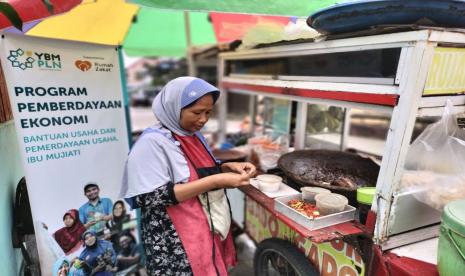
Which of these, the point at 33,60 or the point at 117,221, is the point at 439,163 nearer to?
the point at 117,221

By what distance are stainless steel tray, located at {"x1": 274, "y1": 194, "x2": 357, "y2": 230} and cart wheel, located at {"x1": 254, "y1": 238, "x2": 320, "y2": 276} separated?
44cm

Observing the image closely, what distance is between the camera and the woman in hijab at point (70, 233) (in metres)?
1.92

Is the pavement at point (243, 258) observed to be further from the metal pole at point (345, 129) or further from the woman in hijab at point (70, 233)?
the woman in hijab at point (70, 233)

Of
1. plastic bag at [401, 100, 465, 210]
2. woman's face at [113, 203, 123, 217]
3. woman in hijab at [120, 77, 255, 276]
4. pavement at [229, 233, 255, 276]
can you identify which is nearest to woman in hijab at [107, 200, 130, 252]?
woman's face at [113, 203, 123, 217]

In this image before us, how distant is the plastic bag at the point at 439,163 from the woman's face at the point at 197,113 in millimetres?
1119

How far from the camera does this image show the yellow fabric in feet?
6.44

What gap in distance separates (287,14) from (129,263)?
2.49 metres

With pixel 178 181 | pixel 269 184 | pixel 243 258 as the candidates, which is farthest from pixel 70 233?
pixel 243 258

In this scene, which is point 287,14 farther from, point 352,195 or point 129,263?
point 129,263

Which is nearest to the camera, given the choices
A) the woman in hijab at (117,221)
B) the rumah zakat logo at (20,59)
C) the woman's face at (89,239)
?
the rumah zakat logo at (20,59)

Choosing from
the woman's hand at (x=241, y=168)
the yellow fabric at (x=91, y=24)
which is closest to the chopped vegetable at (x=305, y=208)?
the woman's hand at (x=241, y=168)

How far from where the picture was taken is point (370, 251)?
145 cm

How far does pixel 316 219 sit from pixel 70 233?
174cm

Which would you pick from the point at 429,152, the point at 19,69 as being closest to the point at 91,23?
the point at 19,69
